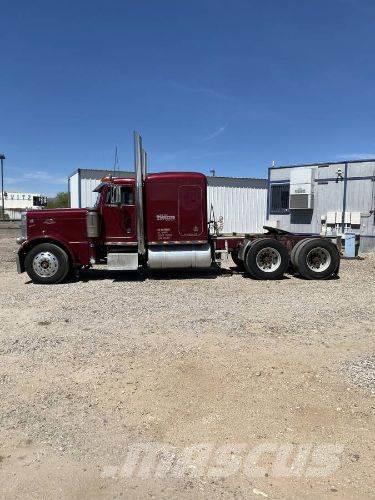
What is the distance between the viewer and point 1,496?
2.92 meters

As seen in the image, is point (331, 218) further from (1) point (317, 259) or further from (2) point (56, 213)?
(2) point (56, 213)

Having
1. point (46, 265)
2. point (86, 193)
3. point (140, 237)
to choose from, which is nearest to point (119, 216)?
point (140, 237)

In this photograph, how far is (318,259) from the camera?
12.1 metres

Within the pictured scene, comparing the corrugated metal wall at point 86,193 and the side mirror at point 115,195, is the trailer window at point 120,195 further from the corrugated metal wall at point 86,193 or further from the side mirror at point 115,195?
the corrugated metal wall at point 86,193

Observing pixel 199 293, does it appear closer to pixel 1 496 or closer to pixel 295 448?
pixel 295 448

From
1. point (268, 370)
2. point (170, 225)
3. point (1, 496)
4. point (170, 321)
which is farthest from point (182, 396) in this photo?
point (170, 225)

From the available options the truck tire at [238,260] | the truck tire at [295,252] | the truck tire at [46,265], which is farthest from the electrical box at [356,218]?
the truck tire at [46,265]

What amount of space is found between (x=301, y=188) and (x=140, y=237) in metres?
10.7

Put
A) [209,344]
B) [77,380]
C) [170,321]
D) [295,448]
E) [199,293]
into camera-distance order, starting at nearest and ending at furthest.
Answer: [295,448]
[77,380]
[209,344]
[170,321]
[199,293]

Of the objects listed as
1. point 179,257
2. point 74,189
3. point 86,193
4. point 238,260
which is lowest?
point 238,260

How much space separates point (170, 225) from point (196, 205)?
873 millimetres

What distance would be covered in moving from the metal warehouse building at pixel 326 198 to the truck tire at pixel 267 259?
253 inches

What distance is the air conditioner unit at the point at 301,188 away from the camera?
64.1 ft

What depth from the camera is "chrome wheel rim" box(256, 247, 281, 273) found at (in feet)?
38.9
